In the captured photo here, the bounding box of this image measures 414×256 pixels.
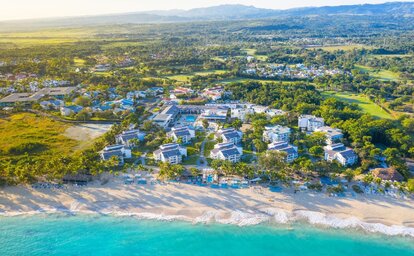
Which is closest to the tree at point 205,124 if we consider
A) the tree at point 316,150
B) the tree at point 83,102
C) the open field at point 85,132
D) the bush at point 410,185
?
the open field at point 85,132

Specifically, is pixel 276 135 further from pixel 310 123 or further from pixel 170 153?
pixel 170 153

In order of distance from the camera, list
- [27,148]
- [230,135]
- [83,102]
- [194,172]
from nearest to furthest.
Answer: [194,172] < [27,148] < [230,135] < [83,102]

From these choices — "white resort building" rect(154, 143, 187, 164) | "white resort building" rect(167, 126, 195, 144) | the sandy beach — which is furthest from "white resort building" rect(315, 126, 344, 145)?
"white resort building" rect(154, 143, 187, 164)

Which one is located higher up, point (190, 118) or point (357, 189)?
point (190, 118)

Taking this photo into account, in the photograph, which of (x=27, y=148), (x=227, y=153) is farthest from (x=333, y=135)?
(x=27, y=148)


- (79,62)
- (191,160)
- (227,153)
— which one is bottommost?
(191,160)

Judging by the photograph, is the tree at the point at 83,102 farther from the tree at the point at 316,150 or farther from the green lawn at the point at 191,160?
the tree at the point at 316,150

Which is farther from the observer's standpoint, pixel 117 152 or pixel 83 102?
pixel 83 102

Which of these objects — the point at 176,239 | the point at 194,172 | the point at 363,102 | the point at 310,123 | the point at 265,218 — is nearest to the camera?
the point at 176,239
